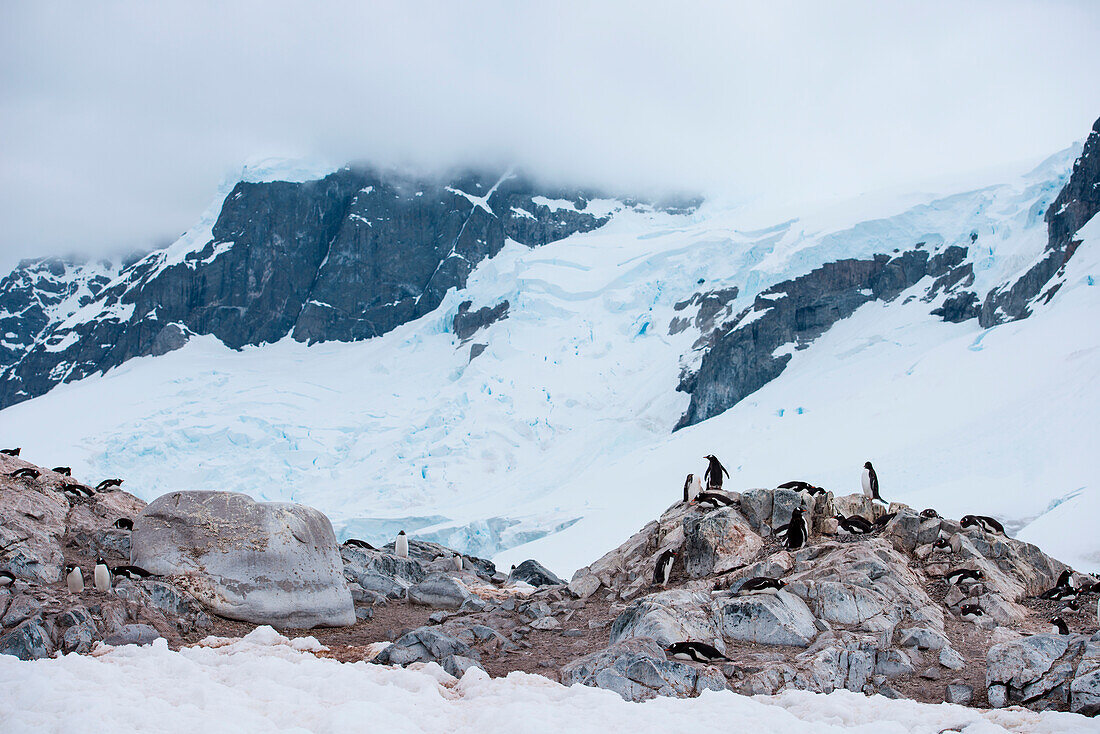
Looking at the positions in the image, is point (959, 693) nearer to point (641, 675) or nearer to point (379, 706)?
point (641, 675)

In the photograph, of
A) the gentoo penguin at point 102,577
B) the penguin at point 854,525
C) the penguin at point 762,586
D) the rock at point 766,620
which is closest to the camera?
the rock at point 766,620

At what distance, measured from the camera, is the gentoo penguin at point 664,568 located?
41.5ft

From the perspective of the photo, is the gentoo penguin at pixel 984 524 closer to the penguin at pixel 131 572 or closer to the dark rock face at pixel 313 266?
the penguin at pixel 131 572

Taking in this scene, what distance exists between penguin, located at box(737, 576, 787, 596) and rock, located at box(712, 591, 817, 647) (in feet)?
0.60

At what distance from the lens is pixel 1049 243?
178 ft

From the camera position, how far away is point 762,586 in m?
10.8

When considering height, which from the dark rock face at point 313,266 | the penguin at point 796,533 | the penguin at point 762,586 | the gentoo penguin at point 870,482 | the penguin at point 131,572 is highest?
the dark rock face at point 313,266

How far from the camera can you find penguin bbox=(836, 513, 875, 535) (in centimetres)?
1365

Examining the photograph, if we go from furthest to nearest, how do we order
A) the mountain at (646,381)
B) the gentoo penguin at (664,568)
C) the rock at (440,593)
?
the mountain at (646,381)
the rock at (440,593)
the gentoo penguin at (664,568)

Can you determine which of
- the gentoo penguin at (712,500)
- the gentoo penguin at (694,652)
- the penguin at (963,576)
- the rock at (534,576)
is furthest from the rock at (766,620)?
the rock at (534,576)

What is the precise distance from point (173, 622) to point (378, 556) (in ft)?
24.2

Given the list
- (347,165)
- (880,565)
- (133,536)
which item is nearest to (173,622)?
(133,536)

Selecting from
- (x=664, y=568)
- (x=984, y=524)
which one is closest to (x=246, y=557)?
(x=664, y=568)

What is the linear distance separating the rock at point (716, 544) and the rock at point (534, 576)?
6.78 meters
